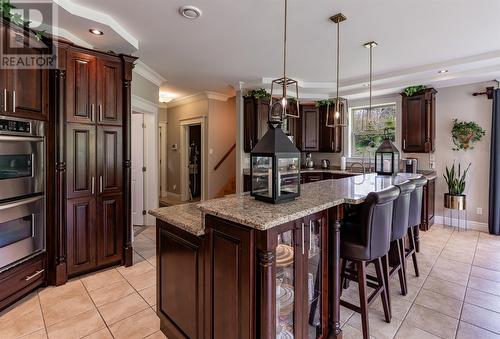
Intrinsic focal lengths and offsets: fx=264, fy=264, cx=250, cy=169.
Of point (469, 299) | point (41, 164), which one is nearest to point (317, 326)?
point (469, 299)

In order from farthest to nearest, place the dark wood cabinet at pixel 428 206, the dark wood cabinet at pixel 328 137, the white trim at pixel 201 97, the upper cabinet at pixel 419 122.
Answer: the white trim at pixel 201 97 → the dark wood cabinet at pixel 328 137 → the upper cabinet at pixel 419 122 → the dark wood cabinet at pixel 428 206

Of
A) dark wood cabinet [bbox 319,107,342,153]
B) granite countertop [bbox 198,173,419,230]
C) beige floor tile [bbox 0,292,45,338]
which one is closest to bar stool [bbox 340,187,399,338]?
granite countertop [bbox 198,173,419,230]

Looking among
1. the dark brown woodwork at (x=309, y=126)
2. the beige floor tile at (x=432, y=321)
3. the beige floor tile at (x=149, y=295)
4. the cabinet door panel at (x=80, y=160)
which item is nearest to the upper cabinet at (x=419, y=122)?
the dark brown woodwork at (x=309, y=126)

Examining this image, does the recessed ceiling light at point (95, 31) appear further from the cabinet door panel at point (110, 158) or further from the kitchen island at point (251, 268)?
the kitchen island at point (251, 268)

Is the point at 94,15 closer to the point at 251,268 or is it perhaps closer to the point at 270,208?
the point at 270,208

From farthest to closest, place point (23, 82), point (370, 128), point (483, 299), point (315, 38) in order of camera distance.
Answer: point (370, 128) < point (315, 38) < point (483, 299) < point (23, 82)

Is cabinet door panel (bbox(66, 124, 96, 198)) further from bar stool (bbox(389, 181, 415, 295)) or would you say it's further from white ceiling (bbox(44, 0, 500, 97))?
bar stool (bbox(389, 181, 415, 295))

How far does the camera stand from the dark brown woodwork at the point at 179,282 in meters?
1.63

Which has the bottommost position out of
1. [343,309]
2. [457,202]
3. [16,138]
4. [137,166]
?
[343,309]

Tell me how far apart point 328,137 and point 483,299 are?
3939 mm

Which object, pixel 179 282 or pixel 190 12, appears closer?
pixel 179 282

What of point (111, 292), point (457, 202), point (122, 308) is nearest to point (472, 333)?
point (122, 308)

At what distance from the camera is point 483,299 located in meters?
2.45

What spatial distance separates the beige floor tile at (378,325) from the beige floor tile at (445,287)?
2.58 feet
